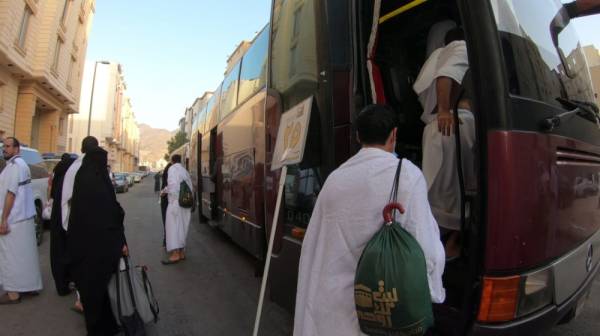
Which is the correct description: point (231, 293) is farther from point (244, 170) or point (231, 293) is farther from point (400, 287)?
point (400, 287)

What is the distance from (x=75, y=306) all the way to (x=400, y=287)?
4595mm

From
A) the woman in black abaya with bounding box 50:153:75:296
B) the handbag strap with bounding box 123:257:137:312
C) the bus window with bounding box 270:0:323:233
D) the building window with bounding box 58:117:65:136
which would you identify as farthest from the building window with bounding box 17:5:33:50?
the bus window with bounding box 270:0:323:233

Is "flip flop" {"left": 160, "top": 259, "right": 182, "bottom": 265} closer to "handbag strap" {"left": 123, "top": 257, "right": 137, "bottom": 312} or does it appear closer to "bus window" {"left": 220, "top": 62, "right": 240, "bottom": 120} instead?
"bus window" {"left": 220, "top": 62, "right": 240, "bottom": 120}

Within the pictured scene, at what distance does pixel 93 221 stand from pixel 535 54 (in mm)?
3604

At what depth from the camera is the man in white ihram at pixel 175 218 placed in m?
7.05

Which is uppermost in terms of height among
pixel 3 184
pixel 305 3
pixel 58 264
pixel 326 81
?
pixel 305 3

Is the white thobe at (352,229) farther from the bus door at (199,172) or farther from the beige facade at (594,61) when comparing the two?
the beige facade at (594,61)

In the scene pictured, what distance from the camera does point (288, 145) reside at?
303 centimetres

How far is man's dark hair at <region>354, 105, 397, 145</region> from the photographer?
185 centimetres

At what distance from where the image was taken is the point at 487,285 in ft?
6.62

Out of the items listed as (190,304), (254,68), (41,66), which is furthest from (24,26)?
(190,304)

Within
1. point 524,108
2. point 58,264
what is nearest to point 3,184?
point 58,264

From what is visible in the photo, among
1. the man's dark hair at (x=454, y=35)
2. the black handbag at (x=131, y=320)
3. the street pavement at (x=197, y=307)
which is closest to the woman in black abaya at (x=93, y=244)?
the black handbag at (x=131, y=320)

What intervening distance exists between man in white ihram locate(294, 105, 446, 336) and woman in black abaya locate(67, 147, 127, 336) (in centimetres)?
237
